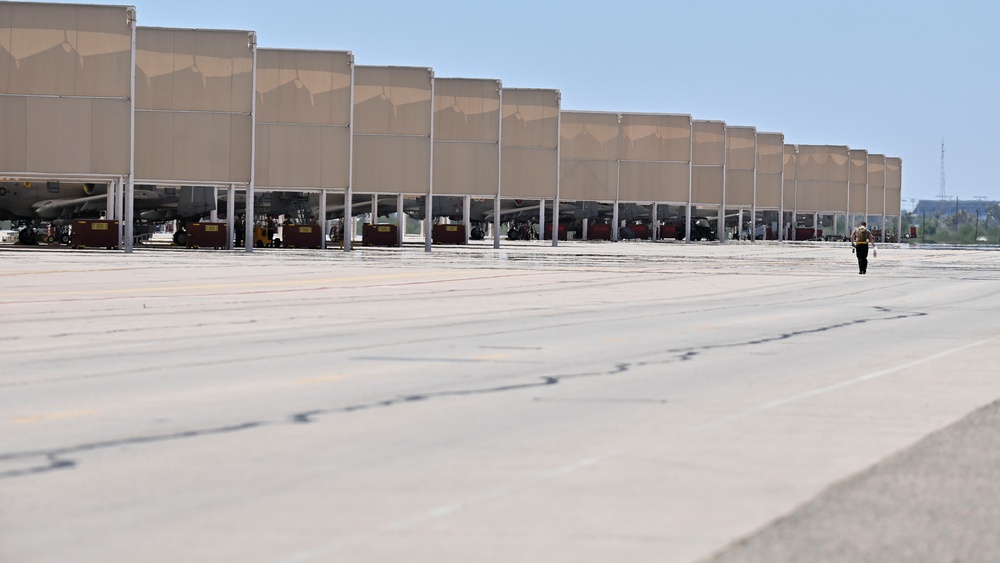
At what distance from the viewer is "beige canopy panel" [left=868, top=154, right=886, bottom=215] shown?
141250 millimetres

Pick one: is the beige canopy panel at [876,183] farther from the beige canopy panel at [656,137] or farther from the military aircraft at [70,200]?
the military aircraft at [70,200]

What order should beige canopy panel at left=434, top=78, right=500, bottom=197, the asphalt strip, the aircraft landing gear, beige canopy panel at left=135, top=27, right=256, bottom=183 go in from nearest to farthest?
Answer: the asphalt strip
beige canopy panel at left=135, top=27, right=256, bottom=183
the aircraft landing gear
beige canopy panel at left=434, top=78, right=500, bottom=197

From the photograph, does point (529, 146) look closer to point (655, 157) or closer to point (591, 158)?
point (591, 158)

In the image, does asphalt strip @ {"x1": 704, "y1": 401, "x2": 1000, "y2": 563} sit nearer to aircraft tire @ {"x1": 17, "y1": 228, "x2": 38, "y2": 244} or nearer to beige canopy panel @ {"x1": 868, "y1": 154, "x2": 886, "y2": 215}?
aircraft tire @ {"x1": 17, "y1": 228, "x2": 38, "y2": 244}

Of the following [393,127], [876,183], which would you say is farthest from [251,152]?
[876,183]

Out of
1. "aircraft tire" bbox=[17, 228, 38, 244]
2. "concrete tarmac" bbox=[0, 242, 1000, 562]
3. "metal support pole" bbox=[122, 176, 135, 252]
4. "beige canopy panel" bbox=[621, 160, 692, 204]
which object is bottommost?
"concrete tarmac" bbox=[0, 242, 1000, 562]

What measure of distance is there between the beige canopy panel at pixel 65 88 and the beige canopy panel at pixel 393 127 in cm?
1642

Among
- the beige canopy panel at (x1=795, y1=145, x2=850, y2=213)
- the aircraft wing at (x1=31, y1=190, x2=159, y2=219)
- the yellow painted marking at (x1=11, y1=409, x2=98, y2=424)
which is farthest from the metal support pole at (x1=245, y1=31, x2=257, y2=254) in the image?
the beige canopy panel at (x1=795, y1=145, x2=850, y2=213)

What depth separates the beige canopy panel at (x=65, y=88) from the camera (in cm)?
5525

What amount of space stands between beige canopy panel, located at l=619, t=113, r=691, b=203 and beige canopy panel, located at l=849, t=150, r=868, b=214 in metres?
39.7

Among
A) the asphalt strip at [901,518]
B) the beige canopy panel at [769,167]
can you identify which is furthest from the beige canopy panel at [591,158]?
the asphalt strip at [901,518]

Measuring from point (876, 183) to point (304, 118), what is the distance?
8907cm

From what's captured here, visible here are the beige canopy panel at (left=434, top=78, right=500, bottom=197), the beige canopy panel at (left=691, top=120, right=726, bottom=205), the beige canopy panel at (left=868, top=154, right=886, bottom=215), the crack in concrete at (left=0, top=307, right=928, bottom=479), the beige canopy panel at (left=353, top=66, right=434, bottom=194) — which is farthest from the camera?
the beige canopy panel at (left=868, top=154, right=886, bottom=215)

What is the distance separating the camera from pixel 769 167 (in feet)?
406
